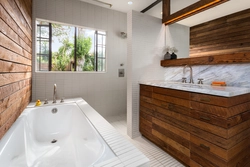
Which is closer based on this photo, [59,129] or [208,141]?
[208,141]

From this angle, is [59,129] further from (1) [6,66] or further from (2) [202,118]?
(2) [202,118]

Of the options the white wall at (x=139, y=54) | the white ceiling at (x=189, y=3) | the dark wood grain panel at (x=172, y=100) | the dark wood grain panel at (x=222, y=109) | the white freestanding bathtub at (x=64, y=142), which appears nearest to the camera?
the white freestanding bathtub at (x=64, y=142)

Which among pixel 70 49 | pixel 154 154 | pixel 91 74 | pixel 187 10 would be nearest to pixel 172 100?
pixel 154 154

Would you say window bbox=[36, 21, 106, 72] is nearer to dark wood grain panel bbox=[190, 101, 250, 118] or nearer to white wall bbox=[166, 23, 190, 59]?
white wall bbox=[166, 23, 190, 59]

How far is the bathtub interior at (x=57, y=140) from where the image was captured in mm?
1108

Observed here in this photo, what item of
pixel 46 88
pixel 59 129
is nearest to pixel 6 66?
pixel 59 129

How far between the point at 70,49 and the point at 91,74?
1.83 m

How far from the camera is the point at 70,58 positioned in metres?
4.00

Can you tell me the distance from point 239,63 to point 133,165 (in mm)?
1718

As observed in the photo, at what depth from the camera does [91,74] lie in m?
2.89

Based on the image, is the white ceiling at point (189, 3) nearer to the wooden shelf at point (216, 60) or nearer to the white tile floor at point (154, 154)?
the wooden shelf at point (216, 60)

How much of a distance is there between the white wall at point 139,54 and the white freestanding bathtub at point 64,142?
0.79 meters

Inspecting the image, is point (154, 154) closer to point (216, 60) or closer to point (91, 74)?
point (216, 60)

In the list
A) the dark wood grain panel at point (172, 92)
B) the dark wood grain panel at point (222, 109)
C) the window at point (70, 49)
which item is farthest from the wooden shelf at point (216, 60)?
the window at point (70, 49)
